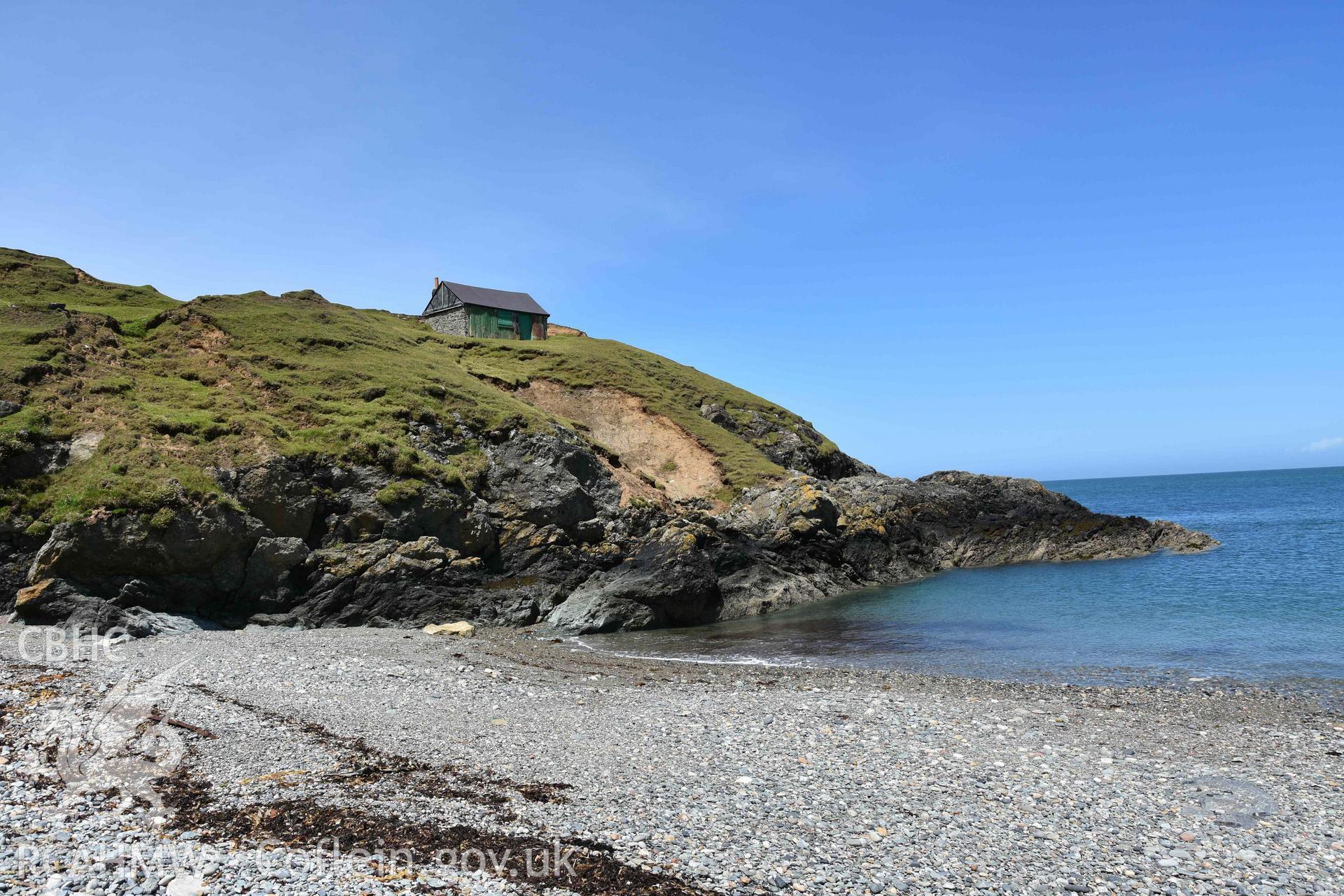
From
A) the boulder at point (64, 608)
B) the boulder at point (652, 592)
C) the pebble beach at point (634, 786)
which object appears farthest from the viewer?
the boulder at point (652, 592)

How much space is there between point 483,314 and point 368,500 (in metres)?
44.8

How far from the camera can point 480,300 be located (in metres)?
73.9

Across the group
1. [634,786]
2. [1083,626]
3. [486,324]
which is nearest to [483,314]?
[486,324]

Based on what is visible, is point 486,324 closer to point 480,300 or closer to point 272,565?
point 480,300

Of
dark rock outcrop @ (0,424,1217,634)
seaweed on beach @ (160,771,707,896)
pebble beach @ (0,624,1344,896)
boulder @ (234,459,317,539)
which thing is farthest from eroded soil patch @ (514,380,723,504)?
seaweed on beach @ (160,771,707,896)

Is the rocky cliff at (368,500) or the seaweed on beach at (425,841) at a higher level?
the rocky cliff at (368,500)

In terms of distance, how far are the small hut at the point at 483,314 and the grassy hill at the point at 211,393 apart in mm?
12279

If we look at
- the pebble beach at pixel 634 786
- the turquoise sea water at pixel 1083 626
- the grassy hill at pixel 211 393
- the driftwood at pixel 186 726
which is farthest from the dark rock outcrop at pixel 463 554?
the driftwood at pixel 186 726

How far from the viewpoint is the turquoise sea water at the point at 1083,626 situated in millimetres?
21875

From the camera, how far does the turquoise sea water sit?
2188 centimetres

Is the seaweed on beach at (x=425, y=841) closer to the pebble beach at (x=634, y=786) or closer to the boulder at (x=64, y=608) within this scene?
the pebble beach at (x=634, y=786)

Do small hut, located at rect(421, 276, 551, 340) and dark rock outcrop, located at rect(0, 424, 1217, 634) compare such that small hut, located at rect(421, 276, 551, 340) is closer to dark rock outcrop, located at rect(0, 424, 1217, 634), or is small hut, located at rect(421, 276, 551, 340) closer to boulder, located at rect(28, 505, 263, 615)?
dark rock outcrop, located at rect(0, 424, 1217, 634)

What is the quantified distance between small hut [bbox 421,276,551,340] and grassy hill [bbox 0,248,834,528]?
12.3 meters

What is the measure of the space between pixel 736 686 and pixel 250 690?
36.3ft
